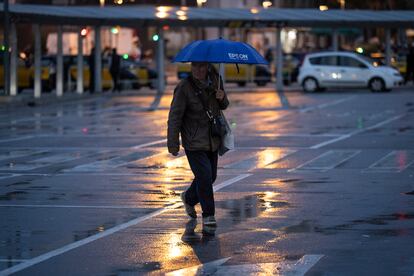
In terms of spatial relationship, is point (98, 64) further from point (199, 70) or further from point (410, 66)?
point (199, 70)

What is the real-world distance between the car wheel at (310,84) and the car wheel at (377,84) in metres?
2.23

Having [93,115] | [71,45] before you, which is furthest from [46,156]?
[71,45]

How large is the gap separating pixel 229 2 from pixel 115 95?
175 feet

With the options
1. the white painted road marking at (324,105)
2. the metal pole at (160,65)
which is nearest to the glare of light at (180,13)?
the metal pole at (160,65)

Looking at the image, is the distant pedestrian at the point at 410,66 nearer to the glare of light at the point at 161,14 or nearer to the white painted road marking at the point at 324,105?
the glare of light at the point at 161,14

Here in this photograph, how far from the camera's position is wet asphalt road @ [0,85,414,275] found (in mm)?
10164

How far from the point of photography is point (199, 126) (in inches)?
481

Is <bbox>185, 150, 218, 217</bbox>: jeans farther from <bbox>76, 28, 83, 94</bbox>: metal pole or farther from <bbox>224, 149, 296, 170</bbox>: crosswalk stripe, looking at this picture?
<bbox>76, 28, 83, 94</bbox>: metal pole

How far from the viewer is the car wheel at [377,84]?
152ft

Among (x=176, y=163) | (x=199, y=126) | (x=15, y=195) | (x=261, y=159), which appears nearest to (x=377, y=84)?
(x=261, y=159)

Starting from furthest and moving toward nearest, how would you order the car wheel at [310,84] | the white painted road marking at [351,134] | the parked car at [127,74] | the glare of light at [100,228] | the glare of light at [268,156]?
the parked car at [127,74] → the car wheel at [310,84] → the white painted road marking at [351,134] → the glare of light at [268,156] → the glare of light at [100,228]

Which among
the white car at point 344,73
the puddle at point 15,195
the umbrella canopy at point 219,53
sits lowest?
the white car at point 344,73

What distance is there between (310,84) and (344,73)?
146 centimetres

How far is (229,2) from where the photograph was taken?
325 feet
